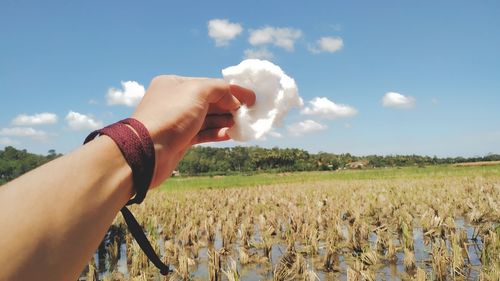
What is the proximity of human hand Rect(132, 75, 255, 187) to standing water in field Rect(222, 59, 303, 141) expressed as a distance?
168 millimetres

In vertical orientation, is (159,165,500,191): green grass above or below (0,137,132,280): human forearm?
below

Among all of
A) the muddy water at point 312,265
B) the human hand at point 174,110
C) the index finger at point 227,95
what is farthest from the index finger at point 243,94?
the muddy water at point 312,265

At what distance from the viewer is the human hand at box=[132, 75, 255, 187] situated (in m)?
1.00

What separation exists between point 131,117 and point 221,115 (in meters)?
0.60

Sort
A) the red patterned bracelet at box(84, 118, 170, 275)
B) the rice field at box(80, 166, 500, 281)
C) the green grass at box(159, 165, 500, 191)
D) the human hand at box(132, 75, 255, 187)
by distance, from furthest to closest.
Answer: the green grass at box(159, 165, 500, 191) → the rice field at box(80, 166, 500, 281) → the human hand at box(132, 75, 255, 187) → the red patterned bracelet at box(84, 118, 170, 275)

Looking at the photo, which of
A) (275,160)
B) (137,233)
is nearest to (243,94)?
(137,233)

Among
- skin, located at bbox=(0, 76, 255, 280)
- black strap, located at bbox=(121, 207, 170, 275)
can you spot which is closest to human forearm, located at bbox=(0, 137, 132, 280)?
skin, located at bbox=(0, 76, 255, 280)

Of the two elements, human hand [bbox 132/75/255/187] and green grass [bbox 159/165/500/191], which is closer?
human hand [bbox 132/75/255/187]

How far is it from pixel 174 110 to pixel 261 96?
649 millimetres

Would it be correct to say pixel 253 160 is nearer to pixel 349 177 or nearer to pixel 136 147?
pixel 349 177

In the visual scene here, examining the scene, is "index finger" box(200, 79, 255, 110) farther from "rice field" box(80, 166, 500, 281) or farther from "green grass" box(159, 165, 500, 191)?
"green grass" box(159, 165, 500, 191)

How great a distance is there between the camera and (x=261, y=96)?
166 cm

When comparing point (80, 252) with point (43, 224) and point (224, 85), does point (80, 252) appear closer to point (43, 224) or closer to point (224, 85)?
point (43, 224)

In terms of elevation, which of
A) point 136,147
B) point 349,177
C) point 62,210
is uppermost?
point 136,147
